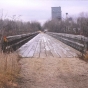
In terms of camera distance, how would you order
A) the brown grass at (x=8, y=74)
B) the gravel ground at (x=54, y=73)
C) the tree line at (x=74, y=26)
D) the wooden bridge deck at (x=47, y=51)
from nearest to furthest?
the brown grass at (x=8, y=74)
the gravel ground at (x=54, y=73)
the wooden bridge deck at (x=47, y=51)
the tree line at (x=74, y=26)

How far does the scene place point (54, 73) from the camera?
22.4 feet

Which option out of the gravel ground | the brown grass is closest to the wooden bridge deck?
the gravel ground

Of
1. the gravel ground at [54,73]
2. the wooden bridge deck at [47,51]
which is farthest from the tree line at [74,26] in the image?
the gravel ground at [54,73]

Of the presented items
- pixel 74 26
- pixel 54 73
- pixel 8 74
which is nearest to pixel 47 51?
pixel 54 73

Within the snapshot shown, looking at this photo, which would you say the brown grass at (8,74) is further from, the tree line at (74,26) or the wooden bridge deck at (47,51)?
the tree line at (74,26)

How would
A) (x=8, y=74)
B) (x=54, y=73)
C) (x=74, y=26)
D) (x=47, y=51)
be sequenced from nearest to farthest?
1. (x=8, y=74)
2. (x=54, y=73)
3. (x=47, y=51)
4. (x=74, y=26)

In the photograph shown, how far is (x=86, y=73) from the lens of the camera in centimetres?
686

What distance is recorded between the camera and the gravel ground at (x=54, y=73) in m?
5.73

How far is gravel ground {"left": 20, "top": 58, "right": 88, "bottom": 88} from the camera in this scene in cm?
573

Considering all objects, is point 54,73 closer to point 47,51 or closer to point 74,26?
point 47,51

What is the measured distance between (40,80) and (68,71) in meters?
1.27

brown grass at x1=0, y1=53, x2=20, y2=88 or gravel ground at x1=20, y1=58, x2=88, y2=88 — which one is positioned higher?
brown grass at x1=0, y1=53, x2=20, y2=88

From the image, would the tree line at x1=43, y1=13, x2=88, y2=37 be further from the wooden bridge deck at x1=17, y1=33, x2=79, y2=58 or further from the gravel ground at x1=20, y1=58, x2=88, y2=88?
the gravel ground at x1=20, y1=58, x2=88, y2=88

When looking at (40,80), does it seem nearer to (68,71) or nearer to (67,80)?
(67,80)
